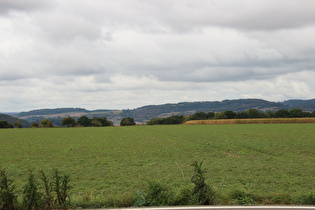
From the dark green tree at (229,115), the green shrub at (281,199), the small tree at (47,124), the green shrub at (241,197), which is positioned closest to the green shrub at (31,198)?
the green shrub at (241,197)

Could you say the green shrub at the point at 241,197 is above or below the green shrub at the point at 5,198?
below

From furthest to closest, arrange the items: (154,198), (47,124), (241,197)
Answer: (47,124) → (241,197) → (154,198)

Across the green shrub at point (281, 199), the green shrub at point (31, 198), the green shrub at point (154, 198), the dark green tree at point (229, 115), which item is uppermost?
the dark green tree at point (229, 115)

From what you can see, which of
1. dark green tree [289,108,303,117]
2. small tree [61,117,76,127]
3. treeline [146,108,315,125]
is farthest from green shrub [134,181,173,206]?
dark green tree [289,108,303,117]

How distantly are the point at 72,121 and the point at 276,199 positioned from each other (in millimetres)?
138761

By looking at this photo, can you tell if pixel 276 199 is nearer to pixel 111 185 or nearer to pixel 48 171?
pixel 111 185

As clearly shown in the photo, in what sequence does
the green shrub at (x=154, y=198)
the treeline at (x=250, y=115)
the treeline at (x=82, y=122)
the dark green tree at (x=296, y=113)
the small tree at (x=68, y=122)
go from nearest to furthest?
1. the green shrub at (x=154, y=198)
2. the dark green tree at (x=296, y=113)
3. the small tree at (x=68, y=122)
4. the treeline at (x=82, y=122)
5. the treeline at (x=250, y=115)

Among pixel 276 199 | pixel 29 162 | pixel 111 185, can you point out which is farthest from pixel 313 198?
pixel 29 162

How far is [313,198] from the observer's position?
27.3 ft

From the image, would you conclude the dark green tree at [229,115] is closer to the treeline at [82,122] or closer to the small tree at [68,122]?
the treeline at [82,122]

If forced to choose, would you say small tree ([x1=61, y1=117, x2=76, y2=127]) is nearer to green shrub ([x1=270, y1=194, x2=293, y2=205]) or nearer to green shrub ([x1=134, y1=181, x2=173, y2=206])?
green shrub ([x1=134, y1=181, x2=173, y2=206])

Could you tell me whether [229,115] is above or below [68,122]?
above

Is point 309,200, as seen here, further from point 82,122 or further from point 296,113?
point 82,122

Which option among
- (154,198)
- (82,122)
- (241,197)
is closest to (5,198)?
(154,198)
